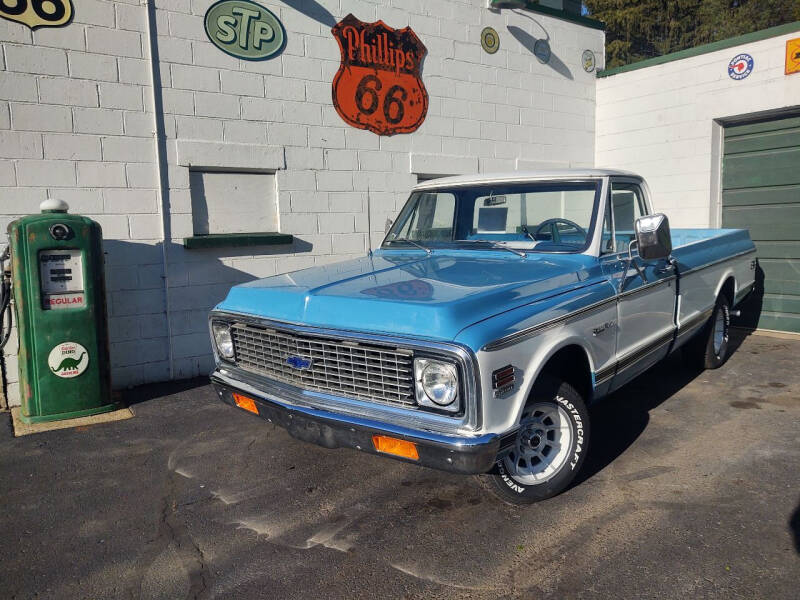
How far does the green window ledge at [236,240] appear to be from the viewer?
609cm

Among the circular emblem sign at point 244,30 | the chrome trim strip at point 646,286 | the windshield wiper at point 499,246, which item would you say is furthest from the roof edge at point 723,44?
the windshield wiper at point 499,246

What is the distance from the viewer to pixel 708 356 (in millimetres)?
5988

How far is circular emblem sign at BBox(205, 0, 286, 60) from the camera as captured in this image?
6.13 metres

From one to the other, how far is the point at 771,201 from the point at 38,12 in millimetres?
8129

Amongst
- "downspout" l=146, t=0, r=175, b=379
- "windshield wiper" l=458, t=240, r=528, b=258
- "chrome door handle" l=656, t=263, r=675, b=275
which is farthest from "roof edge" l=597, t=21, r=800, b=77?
"downspout" l=146, t=0, r=175, b=379

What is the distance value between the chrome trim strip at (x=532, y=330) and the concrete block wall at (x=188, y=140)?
4.01 m

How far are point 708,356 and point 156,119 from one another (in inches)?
224

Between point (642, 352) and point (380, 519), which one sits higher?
point (642, 352)

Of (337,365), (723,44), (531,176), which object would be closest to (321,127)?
(531,176)

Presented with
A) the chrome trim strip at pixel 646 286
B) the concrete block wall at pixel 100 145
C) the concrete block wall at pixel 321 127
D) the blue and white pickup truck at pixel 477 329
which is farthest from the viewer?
the concrete block wall at pixel 321 127

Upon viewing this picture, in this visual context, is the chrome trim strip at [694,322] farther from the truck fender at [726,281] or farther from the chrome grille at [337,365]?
the chrome grille at [337,365]

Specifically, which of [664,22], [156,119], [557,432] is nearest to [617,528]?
[557,432]

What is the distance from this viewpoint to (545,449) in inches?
137

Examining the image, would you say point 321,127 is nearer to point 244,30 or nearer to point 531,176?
point 244,30
